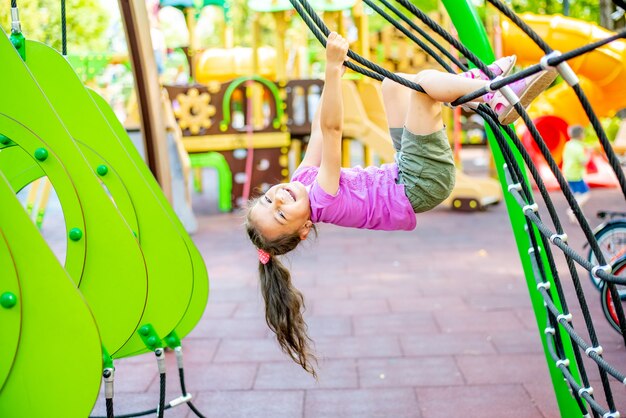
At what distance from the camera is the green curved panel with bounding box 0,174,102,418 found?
6.26ft

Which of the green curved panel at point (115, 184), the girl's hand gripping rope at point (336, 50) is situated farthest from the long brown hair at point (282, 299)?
the girl's hand gripping rope at point (336, 50)

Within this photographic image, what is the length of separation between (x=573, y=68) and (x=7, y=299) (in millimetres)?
8401

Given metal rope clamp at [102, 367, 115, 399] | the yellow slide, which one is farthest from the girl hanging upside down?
the yellow slide

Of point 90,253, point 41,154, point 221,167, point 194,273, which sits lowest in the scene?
point 221,167

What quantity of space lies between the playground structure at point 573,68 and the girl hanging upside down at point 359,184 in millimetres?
6525

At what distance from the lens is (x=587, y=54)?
8.80 m

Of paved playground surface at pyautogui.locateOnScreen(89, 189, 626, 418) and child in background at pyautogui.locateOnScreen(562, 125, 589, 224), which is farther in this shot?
child in background at pyautogui.locateOnScreen(562, 125, 589, 224)

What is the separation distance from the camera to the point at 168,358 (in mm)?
4012

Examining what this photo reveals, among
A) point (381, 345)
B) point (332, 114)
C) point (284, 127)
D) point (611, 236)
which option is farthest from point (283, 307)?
point (284, 127)

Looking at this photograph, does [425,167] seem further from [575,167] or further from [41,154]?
[575,167]

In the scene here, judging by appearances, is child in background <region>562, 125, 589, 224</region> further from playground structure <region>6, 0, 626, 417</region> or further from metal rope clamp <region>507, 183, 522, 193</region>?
metal rope clamp <region>507, 183, 522, 193</region>

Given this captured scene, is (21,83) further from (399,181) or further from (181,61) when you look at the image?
(181,61)

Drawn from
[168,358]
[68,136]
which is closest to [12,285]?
[68,136]

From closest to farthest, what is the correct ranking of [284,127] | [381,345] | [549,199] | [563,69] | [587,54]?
1. [563,69]
2. [549,199]
3. [381,345]
4. [587,54]
5. [284,127]
